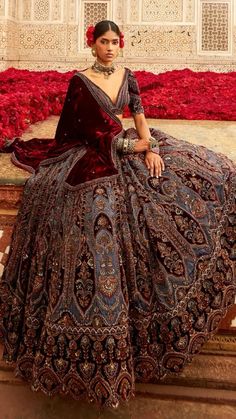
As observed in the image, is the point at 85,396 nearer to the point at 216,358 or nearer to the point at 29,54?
the point at 216,358

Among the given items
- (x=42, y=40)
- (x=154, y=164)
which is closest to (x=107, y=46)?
(x=154, y=164)

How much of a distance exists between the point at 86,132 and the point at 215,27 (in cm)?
608

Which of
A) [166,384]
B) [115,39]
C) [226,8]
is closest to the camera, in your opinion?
[166,384]

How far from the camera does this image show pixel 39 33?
23.0 ft

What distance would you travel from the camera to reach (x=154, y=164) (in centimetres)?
162

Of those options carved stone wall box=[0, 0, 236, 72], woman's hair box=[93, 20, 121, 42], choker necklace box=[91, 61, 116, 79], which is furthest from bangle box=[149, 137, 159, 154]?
carved stone wall box=[0, 0, 236, 72]

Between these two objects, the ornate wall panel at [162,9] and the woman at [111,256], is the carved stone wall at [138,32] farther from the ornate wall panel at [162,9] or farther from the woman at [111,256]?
the woman at [111,256]

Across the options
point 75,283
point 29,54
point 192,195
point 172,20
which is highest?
point 172,20

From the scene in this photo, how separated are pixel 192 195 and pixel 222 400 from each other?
2.19ft

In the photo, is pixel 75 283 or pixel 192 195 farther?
pixel 192 195

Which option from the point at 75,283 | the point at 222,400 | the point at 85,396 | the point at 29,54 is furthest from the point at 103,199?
the point at 29,54

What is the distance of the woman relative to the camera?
1348 mm

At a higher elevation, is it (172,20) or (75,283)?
(172,20)

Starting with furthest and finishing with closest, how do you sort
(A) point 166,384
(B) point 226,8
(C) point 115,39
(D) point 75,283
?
1. (B) point 226,8
2. (C) point 115,39
3. (A) point 166,384
4. (D) point 75,283
